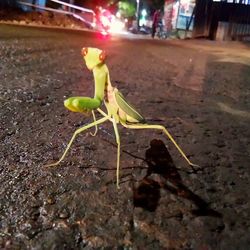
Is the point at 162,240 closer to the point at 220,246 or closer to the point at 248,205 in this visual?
the point at 220,246

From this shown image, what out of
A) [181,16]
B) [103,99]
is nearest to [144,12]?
[181,16]

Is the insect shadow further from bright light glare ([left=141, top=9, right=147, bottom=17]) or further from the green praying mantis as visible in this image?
bright light glare ([left=141, top=9, right=147, bottom=17])

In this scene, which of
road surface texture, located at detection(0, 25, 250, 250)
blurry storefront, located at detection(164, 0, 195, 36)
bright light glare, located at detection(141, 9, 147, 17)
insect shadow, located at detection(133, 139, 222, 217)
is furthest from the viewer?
bright light glare, located at detection(141, 9, 147, 17)

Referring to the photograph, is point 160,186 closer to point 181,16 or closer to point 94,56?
point 94,56

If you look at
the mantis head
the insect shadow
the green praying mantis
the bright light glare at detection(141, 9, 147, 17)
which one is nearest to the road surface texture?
the insect shadow

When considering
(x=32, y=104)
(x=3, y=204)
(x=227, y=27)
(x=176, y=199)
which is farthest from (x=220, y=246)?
(x=227, y=27)
